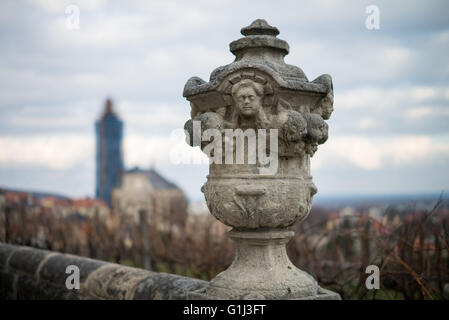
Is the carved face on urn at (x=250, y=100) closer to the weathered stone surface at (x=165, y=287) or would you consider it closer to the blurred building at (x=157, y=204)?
the weathered stone surface at (x=165, y=287)

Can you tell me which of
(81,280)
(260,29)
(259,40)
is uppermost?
(260,29)

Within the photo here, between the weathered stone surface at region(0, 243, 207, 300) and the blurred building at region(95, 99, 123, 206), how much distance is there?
41.4 m

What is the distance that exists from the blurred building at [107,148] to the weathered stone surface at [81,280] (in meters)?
41.4

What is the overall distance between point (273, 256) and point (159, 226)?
263 inches

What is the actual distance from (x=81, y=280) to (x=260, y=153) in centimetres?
259

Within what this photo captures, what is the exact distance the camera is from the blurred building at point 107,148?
4753cm

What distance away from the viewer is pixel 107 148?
1991 inches

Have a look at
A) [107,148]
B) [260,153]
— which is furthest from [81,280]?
[107,148]

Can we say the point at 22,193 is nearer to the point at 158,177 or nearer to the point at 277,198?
the point at 158,177
